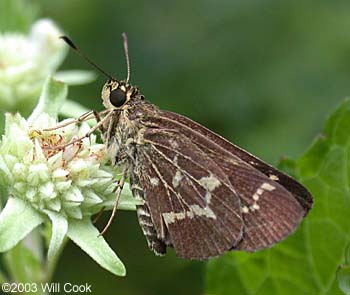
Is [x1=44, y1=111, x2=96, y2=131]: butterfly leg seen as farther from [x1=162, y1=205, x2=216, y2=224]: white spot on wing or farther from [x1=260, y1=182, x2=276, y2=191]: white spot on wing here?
[x1=260, y1=182, x2=276, y2=191]: white spot on wing

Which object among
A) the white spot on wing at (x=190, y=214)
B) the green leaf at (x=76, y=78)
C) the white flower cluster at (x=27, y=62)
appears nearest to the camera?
the white spot on wing at (x=190, y=214)

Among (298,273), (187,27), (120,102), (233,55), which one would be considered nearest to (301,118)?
(233,55)

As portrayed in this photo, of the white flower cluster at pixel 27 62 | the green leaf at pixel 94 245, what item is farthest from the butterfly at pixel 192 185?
the white flower cluster at pixel 27 62

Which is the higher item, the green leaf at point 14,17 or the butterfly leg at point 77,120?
the green leaf at point 14,17

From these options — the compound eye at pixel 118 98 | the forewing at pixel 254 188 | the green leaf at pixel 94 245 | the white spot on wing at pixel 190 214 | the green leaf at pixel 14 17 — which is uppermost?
the green leaf at pixel 14 17

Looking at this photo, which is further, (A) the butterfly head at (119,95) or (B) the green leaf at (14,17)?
(B) the green leaf at (14,17)

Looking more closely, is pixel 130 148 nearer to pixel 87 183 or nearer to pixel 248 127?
pixel 87 183

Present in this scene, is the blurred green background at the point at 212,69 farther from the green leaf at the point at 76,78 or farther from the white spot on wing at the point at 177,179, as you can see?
the white spot on wing at the point at 177,179

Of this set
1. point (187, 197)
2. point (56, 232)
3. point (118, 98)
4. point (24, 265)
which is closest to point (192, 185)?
point (187, 197)
